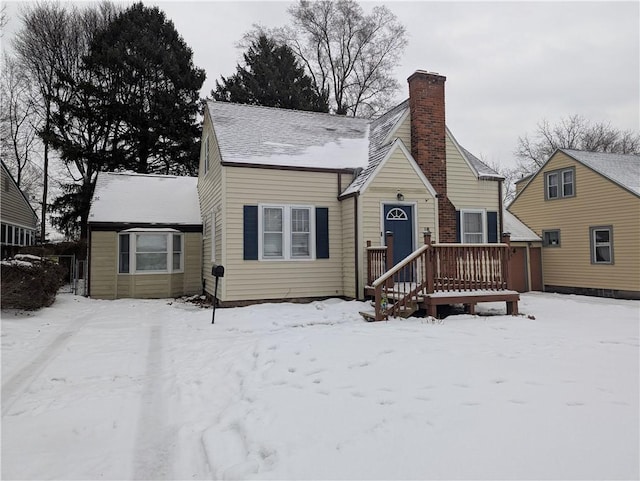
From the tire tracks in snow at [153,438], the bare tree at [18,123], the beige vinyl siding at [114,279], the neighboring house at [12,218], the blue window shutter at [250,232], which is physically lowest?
the tire tracks in snow at [153,438]

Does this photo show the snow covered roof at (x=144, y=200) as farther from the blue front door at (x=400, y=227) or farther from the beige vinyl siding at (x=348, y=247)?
the blue front door at (x=400, y=227)

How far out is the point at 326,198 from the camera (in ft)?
39.2

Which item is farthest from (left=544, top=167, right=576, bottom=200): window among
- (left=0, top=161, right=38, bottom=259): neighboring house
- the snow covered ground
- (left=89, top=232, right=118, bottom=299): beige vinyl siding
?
(left=0, top=161, right=38, bottom=259): neighboring house

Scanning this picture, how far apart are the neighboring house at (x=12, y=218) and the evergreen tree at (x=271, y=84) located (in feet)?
49.4

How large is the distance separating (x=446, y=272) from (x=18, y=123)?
94.6ft

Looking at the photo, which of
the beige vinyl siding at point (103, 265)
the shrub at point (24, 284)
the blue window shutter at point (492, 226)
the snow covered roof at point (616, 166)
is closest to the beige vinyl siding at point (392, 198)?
the blue window shutter at point (492, 226)

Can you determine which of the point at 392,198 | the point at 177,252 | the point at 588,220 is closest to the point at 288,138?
the point at 392,198

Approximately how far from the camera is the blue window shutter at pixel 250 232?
11031 mm

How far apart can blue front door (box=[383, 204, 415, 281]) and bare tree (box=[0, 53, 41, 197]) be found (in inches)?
965

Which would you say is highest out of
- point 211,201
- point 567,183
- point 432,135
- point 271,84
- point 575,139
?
point 271,84

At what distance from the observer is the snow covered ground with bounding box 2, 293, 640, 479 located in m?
2.97

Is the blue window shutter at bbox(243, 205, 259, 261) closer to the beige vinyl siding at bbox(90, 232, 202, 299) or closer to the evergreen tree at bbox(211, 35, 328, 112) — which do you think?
the beige vinyl siding at bbox(90, 232, 202, 299)

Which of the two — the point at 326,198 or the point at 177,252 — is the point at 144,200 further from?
the point at 326,198

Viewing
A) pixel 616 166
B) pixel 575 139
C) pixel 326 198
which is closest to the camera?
pixel 326 198
